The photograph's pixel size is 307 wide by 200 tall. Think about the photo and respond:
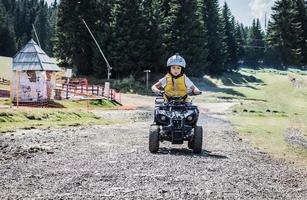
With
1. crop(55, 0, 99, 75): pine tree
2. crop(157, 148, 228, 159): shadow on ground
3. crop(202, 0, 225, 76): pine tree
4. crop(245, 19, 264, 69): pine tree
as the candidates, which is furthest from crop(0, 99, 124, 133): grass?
crop(245, 19, 264, 69): pine tree

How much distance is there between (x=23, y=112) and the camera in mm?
26375

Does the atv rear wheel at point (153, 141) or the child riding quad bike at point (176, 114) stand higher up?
the child riding quad bike at point (176, 114)

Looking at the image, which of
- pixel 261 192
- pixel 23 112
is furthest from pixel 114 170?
pixel 23 112

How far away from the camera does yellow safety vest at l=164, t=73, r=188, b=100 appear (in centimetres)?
1494

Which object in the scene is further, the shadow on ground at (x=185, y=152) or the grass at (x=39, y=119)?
the grass at (x=39, y=119)

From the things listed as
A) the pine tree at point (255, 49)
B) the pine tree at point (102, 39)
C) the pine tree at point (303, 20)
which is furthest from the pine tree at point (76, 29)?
the pine tree at point (255, 49)

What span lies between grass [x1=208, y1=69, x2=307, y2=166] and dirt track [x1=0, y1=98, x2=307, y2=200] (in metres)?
2.64

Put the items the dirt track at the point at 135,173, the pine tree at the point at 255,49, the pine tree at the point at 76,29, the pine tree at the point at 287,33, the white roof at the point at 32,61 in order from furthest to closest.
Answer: the pine tree at the point at 255,49 → the pine tree at the point at 287,33 → the pine tree at the point at 76,29 → the white roof at the point at 32,61 → the dirt track at the point at 135,173

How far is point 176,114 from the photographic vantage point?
47.6ft

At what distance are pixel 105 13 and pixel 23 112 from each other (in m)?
50.5

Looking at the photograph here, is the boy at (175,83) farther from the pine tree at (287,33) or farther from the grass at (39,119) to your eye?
the pine tree at (287,33)

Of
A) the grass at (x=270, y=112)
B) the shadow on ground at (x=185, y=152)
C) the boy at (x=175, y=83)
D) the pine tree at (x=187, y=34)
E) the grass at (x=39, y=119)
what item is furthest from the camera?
the pine tree at (x=187, y=34)

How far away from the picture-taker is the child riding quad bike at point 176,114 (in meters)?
14.4

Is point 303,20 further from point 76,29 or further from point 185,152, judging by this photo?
point 185,152
